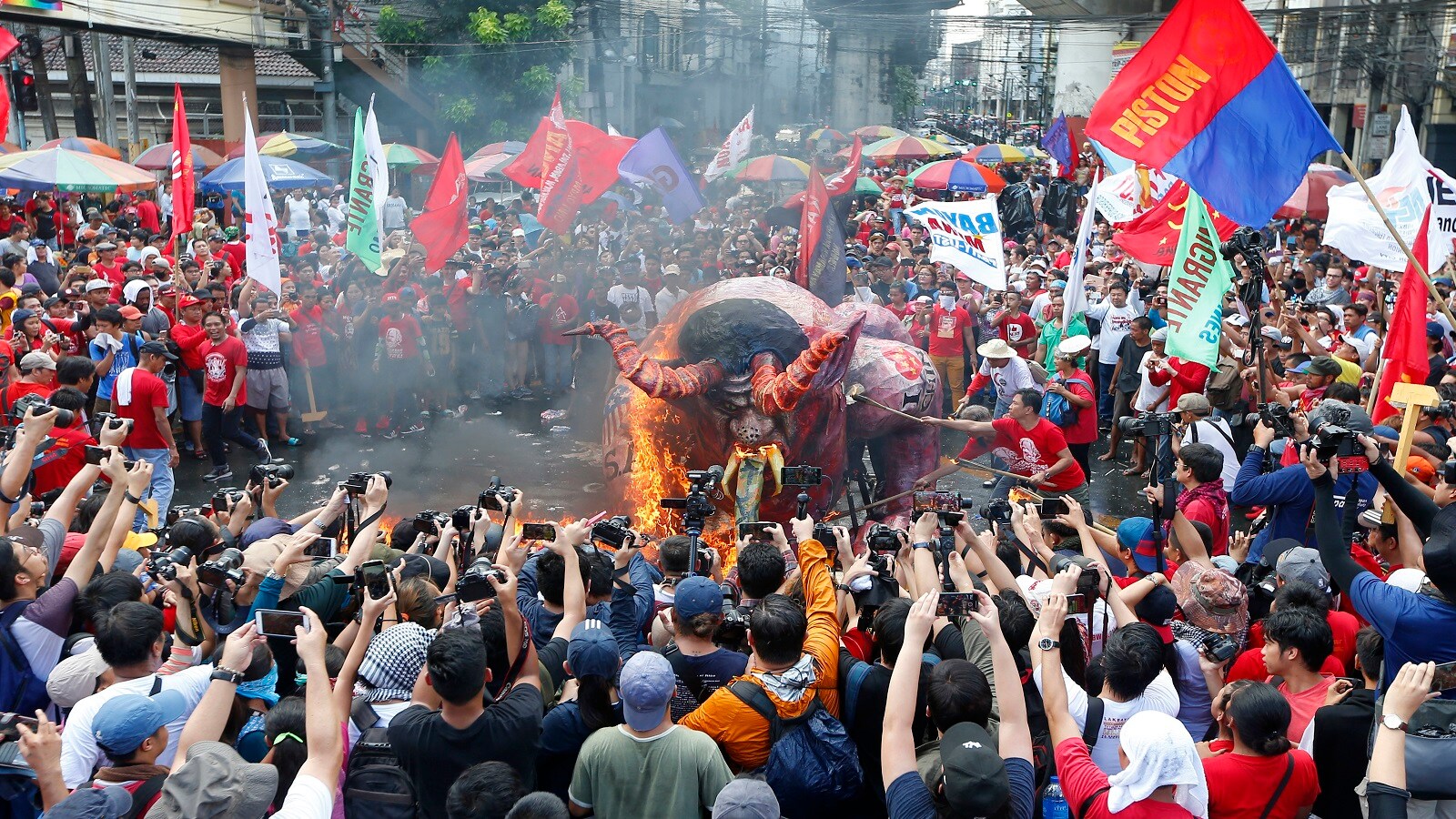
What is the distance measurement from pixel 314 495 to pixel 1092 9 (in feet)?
161

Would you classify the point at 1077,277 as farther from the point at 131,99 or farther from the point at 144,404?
the point at 131,99

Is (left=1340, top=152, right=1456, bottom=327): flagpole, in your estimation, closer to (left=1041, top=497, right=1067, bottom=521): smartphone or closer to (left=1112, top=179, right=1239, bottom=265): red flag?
(left=1041, top=497, right=1067, bottom=521): smartphone

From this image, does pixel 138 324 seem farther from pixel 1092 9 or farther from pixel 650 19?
pixel 1092 9

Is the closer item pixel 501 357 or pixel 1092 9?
pixel 501 357

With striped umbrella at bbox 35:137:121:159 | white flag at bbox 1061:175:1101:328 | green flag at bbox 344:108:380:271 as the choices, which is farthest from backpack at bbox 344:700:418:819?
striped umbrella at bbox 35:137:121:159

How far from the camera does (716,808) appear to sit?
3.69m

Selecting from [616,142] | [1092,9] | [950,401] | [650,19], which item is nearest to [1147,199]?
[950,401]

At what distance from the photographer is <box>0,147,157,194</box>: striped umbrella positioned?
16656 millimetres

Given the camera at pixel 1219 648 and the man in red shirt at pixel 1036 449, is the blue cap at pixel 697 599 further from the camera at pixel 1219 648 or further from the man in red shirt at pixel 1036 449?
the man in red shirt at pixel 1036 449

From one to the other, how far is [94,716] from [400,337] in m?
10.4

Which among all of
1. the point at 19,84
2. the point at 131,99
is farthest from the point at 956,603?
the point at 131,99

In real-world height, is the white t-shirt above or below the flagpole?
below

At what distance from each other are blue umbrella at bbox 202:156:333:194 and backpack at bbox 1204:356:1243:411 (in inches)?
584

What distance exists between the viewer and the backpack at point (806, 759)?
4.33 m
